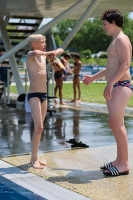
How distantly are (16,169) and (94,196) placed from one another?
5.30 feet

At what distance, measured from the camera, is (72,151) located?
7605mm

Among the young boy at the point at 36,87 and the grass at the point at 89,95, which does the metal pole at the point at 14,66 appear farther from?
the young boy at the point at 36,87

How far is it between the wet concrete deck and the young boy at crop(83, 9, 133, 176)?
0.27m

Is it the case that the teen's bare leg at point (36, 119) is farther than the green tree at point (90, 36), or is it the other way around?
the green tree at point (90, 36)

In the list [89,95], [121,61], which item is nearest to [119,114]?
[121,61]

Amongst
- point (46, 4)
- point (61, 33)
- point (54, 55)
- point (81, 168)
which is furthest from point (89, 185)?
point (61, 33)

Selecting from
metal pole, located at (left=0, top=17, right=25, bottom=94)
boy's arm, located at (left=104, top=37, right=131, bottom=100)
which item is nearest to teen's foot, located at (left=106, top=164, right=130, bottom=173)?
boy's arm, located at (left=104, top=37, right=131, bottom=100)

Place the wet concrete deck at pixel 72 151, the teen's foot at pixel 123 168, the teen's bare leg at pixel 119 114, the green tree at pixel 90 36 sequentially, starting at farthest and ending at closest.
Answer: the green tree at pixel 90 36 < the teen's foot at pixel 123 168 < the teen's bare leg at pixel 119 114 < the wet concrete deck at pixel 72 151

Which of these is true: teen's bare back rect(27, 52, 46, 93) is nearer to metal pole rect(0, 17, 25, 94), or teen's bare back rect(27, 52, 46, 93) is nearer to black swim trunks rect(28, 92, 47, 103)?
black swim trunks rect(28, 92, 47, 103)

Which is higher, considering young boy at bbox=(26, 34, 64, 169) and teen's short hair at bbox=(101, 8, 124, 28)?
teen's short hair at bbox=(101, 8, 124, 28)

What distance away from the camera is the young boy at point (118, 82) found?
19.1ft

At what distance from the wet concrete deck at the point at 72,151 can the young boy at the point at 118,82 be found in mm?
269

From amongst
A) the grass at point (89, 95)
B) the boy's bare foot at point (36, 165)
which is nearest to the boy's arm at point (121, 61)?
the boy's bare foot at point (36, 165)

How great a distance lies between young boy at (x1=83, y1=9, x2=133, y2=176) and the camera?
581cm
